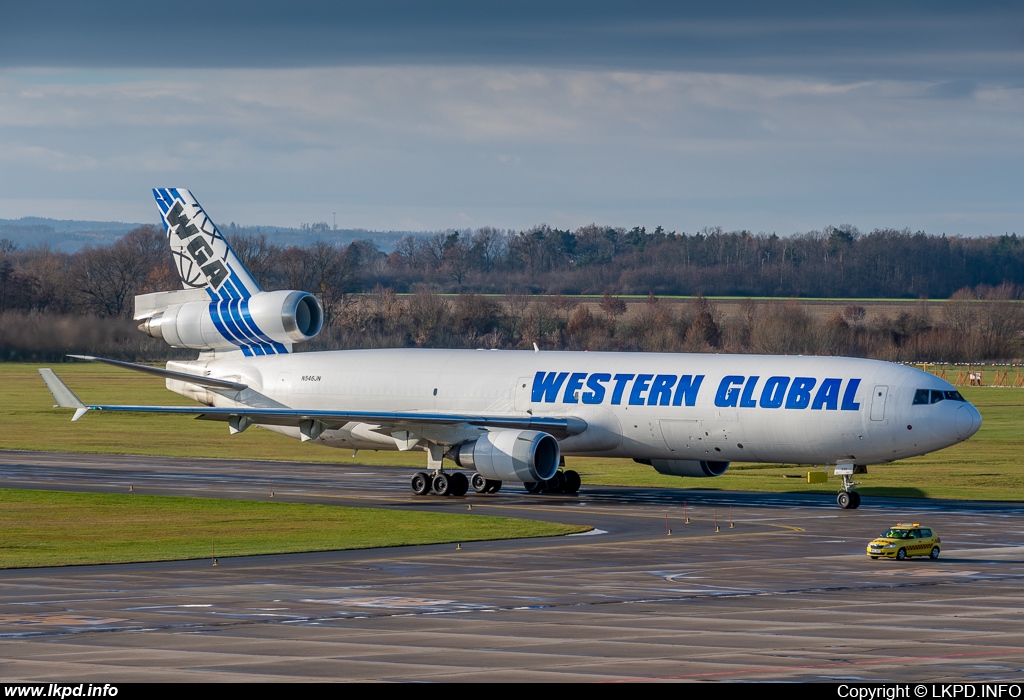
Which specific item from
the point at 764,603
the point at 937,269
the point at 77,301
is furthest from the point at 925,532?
the point at 937,269

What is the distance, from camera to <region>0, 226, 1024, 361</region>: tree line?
311 ft

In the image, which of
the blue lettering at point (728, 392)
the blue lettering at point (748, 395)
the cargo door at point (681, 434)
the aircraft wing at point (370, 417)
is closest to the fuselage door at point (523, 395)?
the aircraft wing at point (370, 417)

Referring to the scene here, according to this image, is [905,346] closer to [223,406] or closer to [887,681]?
[223,406]

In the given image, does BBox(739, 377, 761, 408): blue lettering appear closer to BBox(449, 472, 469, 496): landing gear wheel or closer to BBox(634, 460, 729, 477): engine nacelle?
BBox(634, 460, 729, 477): engine nacelle

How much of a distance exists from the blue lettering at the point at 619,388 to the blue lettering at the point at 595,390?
40 cm

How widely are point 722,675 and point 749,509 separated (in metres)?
30.0

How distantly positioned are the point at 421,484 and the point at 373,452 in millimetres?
25263

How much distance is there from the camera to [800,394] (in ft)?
163

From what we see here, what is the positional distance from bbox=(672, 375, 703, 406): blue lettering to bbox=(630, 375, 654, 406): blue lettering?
49.1 inches

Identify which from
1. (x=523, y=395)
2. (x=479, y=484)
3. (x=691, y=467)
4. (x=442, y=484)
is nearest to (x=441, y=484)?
(x=442, y=484)

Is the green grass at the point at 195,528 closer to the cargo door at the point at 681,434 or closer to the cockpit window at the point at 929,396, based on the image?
the cargo door at the point at 681,434

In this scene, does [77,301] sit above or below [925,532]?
above

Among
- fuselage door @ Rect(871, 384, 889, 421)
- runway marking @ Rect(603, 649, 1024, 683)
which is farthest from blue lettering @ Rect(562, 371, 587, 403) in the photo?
runway marking @ Rect(603, 649, 1024, 683)

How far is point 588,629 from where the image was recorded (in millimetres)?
25328
